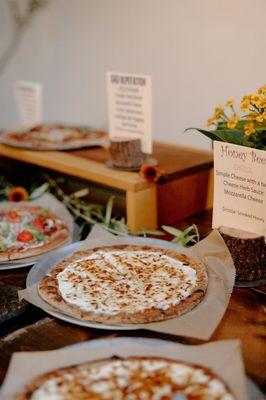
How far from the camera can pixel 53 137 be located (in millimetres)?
2340

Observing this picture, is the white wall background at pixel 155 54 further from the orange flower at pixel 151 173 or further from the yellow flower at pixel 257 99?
the yellow flower at pixel 257 99

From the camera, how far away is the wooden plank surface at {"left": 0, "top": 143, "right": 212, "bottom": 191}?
5.95 feet

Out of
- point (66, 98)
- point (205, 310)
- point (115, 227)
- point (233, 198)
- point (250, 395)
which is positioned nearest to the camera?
point (250, 395)

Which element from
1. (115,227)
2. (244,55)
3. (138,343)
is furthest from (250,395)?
(244,55)

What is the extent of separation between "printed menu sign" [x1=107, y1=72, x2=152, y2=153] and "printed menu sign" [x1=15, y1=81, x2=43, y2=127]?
65 centimetres

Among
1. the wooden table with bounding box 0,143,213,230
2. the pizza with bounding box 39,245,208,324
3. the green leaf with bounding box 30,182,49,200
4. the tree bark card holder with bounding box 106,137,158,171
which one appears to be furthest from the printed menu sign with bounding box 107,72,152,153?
the pizza with bounding box 39,245,208,324

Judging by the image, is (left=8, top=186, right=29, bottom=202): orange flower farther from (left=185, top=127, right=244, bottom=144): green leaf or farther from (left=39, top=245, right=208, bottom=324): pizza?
(left=185, top=127, right=244, bottom=144): green leaf

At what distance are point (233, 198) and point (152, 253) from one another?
299mm

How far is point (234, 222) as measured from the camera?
141 centimetres

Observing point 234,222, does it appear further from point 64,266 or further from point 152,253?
point 64,266

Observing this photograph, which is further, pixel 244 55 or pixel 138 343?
pixel 244 55

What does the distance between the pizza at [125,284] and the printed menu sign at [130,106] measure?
476 millimetres

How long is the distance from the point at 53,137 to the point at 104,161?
419 millimetres

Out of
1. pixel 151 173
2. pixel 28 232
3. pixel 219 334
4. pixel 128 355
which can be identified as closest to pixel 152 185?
pixel 151 173
